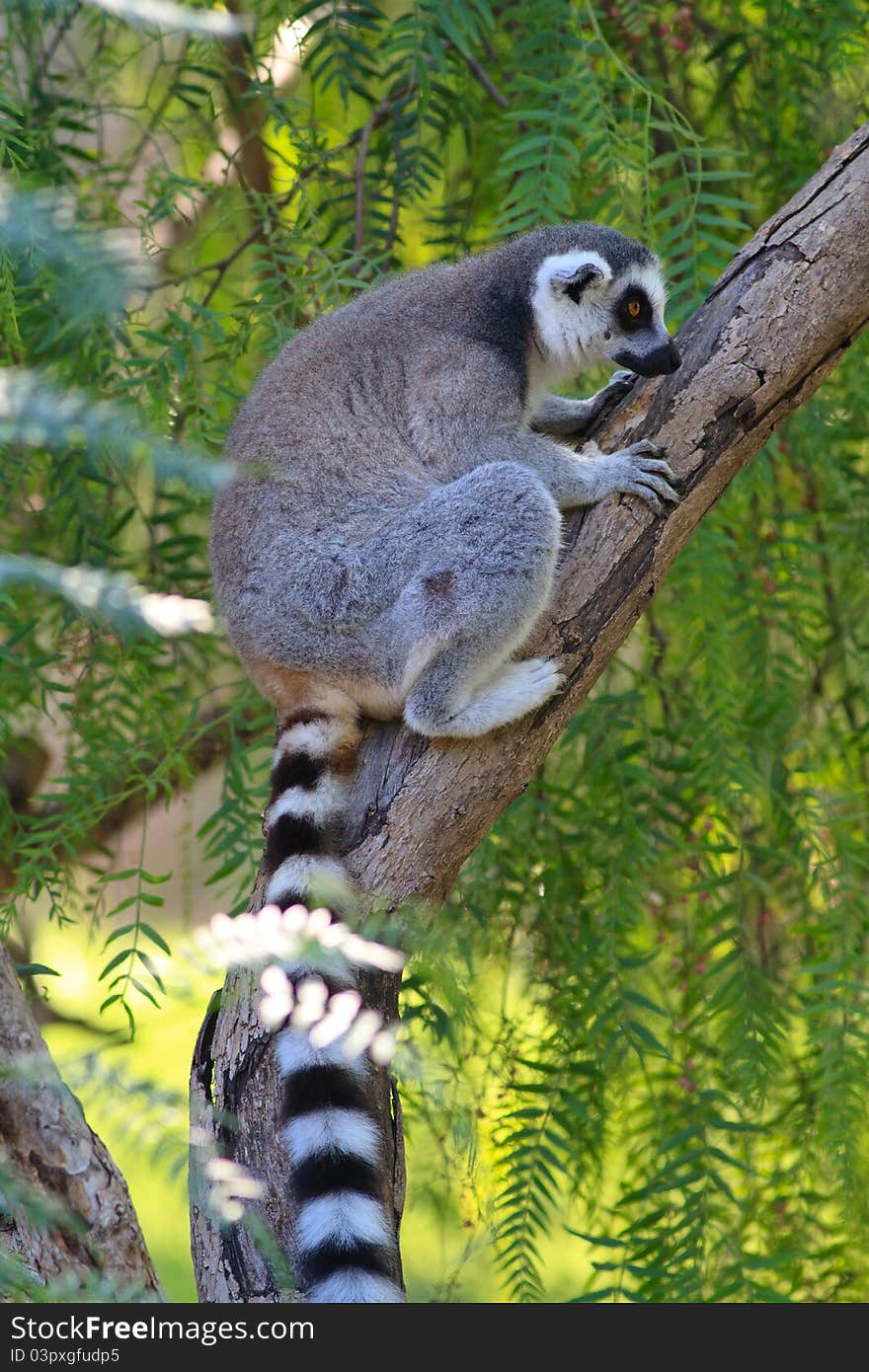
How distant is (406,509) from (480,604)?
378 mm

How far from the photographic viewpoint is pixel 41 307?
3.42m

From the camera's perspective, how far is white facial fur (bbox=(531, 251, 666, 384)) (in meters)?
3.37

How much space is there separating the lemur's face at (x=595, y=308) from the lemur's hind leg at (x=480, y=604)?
22.3 inches

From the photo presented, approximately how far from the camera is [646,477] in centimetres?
286

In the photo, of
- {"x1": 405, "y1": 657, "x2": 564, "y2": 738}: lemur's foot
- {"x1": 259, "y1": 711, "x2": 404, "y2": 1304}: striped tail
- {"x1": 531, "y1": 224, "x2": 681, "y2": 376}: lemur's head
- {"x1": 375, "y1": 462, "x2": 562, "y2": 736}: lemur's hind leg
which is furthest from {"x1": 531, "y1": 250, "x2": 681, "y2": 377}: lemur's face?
{"x1": 259, "y1": 711, "x2": 404, "y2": 1304}: striped tail

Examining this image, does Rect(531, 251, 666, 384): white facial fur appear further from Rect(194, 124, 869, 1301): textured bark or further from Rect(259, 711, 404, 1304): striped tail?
Rect(259, 711, 404, 1304): striped tail

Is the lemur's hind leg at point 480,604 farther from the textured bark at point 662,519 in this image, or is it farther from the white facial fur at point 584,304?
the white facial fur at point 584,304

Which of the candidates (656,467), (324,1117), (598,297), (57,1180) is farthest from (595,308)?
(57,1180)

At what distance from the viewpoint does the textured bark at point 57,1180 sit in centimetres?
207

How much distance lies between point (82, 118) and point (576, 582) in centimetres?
227

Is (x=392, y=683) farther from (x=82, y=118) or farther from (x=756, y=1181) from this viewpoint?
(x=82, y=118)

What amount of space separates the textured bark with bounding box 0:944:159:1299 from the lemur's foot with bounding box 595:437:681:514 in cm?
159

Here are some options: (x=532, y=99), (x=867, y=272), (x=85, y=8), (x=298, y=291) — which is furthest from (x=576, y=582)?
(x=85, y=8)

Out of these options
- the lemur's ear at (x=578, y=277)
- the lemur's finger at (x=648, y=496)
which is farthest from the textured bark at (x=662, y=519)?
the lemur's ear at (x=578, y=277)
